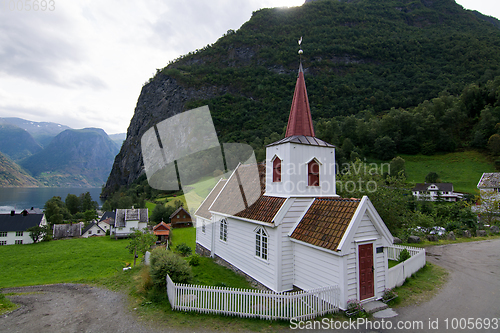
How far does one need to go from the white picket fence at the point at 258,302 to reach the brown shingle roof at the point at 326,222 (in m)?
1.82

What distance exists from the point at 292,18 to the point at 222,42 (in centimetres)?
5488

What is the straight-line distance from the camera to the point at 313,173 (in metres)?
12.7

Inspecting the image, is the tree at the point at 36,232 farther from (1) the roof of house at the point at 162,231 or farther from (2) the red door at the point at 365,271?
(2) the red door at the point at 365,271

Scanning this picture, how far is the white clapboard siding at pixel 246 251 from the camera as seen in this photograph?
448 inches

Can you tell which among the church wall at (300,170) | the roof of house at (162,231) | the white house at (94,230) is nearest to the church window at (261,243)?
the church wall at (300,170)

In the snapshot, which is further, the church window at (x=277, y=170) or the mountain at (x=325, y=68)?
the mountain at (x=325, y=68)

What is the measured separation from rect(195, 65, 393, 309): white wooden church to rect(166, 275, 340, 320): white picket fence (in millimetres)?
702

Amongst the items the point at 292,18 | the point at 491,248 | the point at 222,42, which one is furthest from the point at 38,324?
the point at 292,18

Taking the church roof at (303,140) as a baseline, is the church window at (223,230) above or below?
below

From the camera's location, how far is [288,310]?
9.03m

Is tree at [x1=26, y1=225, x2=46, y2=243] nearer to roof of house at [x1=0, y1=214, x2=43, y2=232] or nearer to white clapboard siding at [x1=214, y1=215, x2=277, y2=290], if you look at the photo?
roof of house at [x1=0, y1=214, x2=43, y2=232]

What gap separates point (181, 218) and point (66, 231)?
24902 mm

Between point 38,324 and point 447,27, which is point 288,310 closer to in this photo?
point 38,324

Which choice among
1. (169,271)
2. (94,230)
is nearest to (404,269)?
(169,271)
